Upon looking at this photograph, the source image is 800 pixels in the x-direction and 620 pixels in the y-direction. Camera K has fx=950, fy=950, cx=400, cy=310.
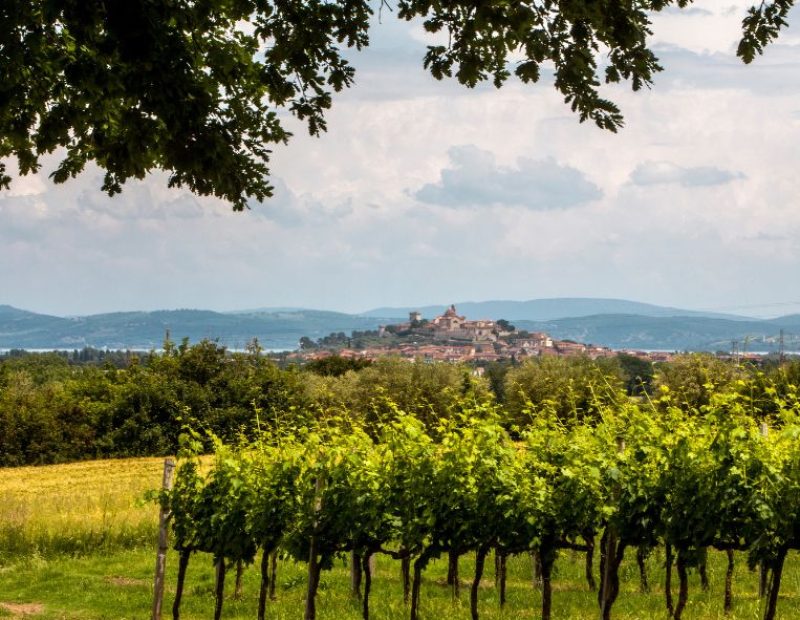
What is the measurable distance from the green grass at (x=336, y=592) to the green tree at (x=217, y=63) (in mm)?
7554

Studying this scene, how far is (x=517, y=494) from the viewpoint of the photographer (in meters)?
11.7

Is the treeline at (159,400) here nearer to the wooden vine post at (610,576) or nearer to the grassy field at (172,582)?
the grassy field at (172,582)

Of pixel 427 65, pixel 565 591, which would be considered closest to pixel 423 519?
pixel 565 591

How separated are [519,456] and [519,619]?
84.8 inches

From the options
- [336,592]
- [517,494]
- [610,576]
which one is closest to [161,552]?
[336,592]

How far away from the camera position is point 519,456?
13023 millimetres

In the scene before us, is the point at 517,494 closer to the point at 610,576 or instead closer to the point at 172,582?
the point at 610,576

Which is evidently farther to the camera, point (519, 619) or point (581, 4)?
point (519, 619)

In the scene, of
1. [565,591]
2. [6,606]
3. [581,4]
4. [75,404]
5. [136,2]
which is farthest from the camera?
[75,404]

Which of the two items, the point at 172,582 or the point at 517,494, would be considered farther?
the point at 172,582

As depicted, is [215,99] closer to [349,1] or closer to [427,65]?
[349,1]

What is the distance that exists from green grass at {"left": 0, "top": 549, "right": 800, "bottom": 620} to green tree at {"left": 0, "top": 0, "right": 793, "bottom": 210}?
7554 mm

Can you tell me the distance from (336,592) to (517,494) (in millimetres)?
5205

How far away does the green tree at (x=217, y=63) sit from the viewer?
22.6 ft
